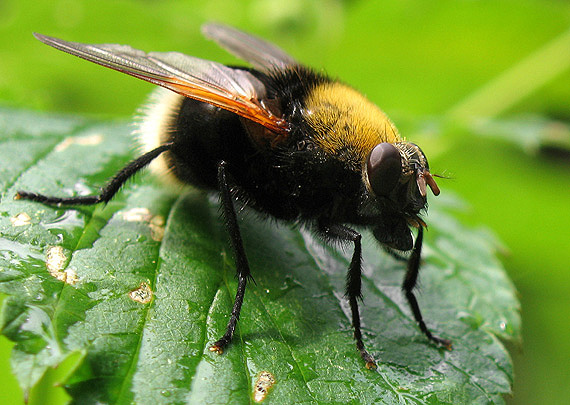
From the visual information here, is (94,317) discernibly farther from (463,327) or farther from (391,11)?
(391,11)

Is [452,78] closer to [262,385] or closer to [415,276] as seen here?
[415,276]

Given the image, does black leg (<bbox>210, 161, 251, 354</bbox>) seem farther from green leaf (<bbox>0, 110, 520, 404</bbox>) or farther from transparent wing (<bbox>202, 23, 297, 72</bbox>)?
transparent wing (<bbox>202, 23, 297, 72</bbox>)

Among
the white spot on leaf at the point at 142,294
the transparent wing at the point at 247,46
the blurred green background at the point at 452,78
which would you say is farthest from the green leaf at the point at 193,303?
the blurred green background at the point at 452,78

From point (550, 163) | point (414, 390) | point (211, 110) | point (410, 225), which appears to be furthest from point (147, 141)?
point (550, 163)

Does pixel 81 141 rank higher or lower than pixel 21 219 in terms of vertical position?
higher

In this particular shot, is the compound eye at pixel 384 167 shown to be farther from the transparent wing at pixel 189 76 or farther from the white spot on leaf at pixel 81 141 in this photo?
the white spot on leaf at pixel 81 141

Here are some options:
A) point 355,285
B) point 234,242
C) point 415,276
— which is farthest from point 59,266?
point 415,276

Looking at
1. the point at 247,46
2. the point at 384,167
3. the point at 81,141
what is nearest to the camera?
the point at 384,167
